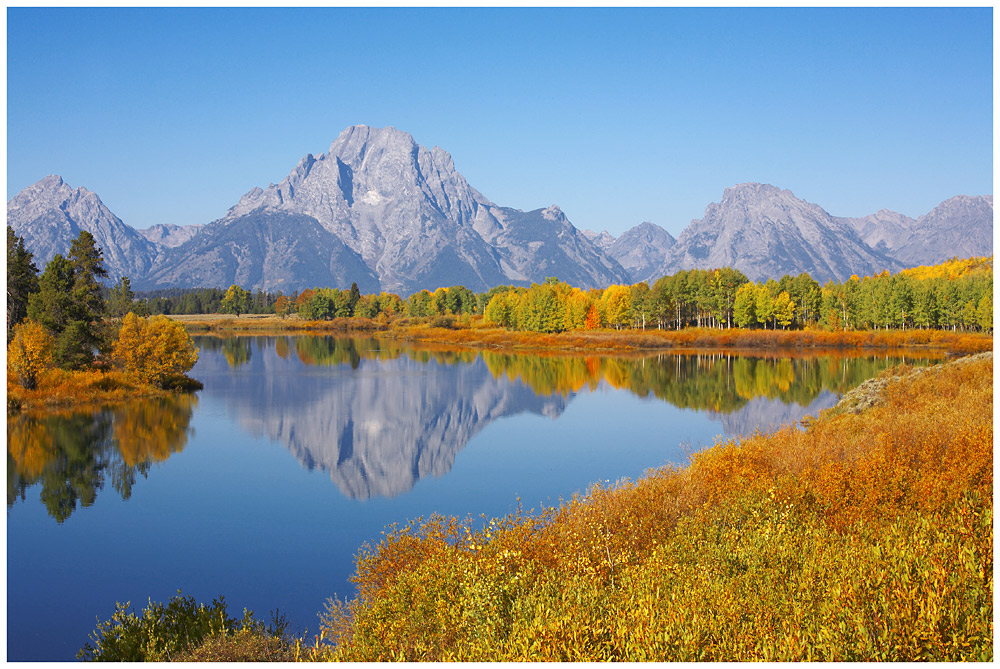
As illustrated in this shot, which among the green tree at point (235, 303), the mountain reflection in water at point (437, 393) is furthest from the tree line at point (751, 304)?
Result: the green tree at point (235, 303)

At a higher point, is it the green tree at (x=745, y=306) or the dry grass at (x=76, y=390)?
the green tree at (x=745, y=306)

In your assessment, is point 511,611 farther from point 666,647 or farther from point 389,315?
point 389,315

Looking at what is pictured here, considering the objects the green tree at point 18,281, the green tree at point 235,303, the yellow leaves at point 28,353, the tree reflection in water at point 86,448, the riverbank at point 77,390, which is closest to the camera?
the tree reflection in water at point 86,448

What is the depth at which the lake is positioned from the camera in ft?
49.8

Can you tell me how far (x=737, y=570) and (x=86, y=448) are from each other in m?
26.7

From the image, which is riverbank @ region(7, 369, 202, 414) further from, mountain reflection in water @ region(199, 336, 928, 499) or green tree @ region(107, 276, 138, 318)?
Answer: green tree @ region(107, 276, 138, 318)

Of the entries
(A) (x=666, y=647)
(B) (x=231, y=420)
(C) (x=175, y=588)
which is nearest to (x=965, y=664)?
(A) (x=666, y=647)

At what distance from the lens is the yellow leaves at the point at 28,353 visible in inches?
1383

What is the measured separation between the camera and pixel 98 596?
47.4ft

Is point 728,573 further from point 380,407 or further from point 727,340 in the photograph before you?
point 727,340

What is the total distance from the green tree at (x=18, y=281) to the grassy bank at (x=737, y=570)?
36237 millimetres

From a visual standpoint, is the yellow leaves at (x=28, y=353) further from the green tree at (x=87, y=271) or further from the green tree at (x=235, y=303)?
the green tree at (x=235, y=303)

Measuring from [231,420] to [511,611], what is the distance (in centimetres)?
3022

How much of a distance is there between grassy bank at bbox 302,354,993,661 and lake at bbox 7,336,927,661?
15.6ft
